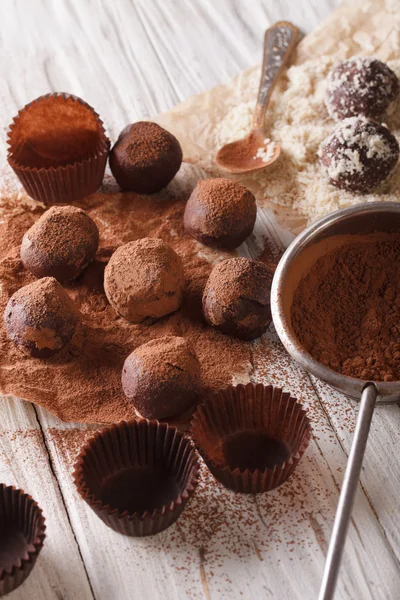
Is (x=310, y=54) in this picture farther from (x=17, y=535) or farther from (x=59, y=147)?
(x=17, y=535)

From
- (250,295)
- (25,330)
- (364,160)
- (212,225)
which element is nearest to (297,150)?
(364,160)

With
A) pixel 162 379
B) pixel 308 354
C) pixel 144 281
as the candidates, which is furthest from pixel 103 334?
pixel 308 354

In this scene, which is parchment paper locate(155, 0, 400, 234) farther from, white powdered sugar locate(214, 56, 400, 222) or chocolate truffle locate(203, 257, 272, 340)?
chocolate truffle locate(203, 257, 272, 340)

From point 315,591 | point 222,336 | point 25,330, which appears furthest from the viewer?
point 222,336

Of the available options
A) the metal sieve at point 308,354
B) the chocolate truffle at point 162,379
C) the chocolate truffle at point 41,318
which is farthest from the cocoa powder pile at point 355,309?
the chocolate truffle at point 41,318

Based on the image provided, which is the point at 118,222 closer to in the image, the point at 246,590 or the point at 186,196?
the point at 186,196

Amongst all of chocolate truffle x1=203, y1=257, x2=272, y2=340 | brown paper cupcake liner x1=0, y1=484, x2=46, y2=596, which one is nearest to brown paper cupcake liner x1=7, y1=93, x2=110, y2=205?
chocolate truffle x1=203, y1=257, x2=272, y2=340
